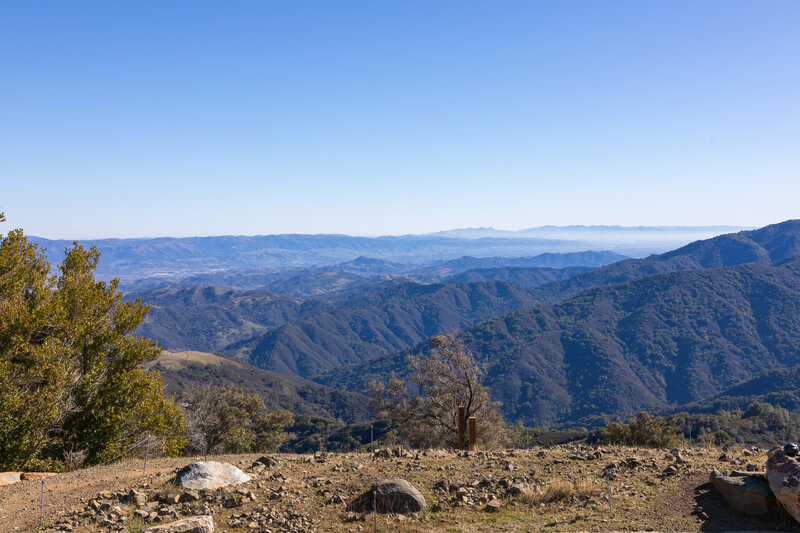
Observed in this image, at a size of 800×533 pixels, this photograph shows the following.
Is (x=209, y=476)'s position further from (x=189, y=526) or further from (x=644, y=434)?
(x=644, y=434)

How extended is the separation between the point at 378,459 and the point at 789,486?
10.2 metres

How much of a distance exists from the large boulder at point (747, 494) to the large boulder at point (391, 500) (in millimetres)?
6983

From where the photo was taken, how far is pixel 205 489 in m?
11.2

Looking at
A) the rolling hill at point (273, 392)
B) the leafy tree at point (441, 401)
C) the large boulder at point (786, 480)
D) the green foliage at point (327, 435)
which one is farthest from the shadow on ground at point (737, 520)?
the rolling hill at point (273, 392)

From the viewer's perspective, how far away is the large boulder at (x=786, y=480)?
973cm

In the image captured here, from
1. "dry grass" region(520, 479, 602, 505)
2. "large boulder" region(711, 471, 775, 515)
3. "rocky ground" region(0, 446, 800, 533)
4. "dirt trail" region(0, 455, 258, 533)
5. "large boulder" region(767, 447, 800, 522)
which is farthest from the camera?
"dry grass" region(520, 479, 602, 505)

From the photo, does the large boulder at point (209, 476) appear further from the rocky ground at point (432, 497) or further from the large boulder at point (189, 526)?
the large boulder at point (189, 526)

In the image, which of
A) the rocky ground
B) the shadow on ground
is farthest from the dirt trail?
the shadow on ground

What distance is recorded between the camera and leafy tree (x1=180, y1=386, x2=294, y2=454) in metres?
33.1

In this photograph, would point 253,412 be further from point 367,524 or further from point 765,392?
point 765,392

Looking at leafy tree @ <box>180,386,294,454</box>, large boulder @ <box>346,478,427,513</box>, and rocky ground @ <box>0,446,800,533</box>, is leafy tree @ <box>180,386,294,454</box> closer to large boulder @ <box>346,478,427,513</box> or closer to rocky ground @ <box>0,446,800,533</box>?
rocky ground @ <box>0,446,800,533</box>

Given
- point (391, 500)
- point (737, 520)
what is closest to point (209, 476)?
point (391, 500)

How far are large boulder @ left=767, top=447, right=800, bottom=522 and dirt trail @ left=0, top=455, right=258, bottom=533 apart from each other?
44.0 ft

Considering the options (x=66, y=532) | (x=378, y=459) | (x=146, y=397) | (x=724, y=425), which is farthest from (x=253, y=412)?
(x=724, y=425)
